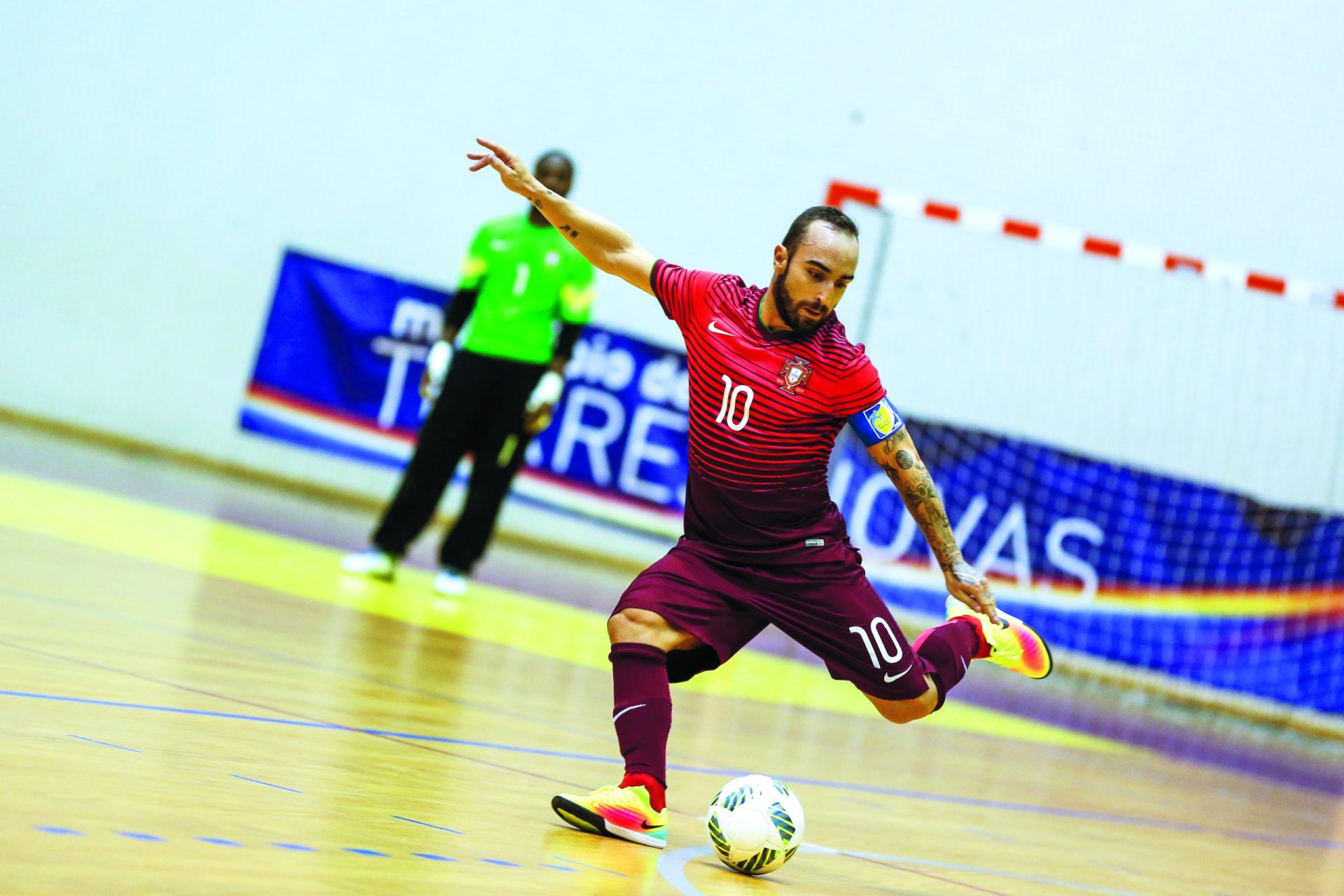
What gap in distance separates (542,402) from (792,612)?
12.4 feet

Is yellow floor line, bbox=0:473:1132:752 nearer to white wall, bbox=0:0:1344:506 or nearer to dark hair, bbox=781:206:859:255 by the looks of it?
dark hair, bbox=781:206:859:255

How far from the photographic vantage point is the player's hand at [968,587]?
385cm

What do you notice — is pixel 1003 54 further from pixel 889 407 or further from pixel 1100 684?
pixel 889 407

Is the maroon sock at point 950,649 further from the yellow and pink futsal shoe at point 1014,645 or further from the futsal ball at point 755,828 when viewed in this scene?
the futsal ball at point 755,828

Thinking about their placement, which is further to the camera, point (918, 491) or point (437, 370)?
point (437, 370)

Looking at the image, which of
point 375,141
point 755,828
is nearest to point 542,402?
point 755,828

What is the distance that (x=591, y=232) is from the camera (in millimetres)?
3873

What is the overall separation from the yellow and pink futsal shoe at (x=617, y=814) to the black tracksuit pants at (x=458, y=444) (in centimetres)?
418

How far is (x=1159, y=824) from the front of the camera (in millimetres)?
5285

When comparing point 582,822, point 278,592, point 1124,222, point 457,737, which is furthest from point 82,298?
point 582,822

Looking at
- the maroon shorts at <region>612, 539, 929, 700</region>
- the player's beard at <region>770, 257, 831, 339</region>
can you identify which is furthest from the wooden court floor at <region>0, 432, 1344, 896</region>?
the player's beard at <region>770, 257, 831, 339</region>

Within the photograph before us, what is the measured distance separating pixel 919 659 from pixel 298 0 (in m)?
10.3

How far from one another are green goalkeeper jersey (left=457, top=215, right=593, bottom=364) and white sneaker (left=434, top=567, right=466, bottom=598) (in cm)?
109

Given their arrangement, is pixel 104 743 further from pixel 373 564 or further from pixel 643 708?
pixel 373 564
